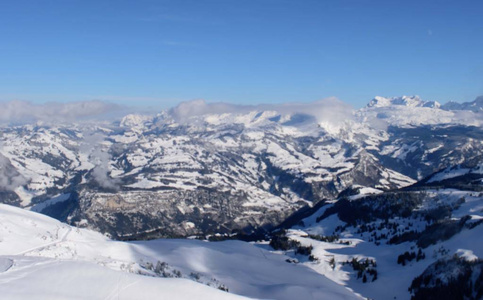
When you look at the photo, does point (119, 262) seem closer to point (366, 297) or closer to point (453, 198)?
point (366, 297)

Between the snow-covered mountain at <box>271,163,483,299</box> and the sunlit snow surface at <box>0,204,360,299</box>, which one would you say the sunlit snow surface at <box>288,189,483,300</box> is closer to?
the snow-covered mountain at <box>271,163,483,299</box>

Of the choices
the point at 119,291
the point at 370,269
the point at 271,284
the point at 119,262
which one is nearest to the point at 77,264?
the point at 119,291

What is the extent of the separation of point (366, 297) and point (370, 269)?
14.1 m

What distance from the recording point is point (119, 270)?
169 ft

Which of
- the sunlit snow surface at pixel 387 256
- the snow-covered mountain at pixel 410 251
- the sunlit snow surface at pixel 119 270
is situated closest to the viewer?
the sunlit snow surface at pixel 119 270

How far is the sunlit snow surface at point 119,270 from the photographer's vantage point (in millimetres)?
39384

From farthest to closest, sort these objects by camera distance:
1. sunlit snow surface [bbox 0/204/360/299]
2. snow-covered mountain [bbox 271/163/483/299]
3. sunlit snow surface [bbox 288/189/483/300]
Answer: sunlit snow surface [bbox 288/189/483/300], snow-covered mountain [bbox 271/163/483/299], sunlit snow surface [bbox 0/204/360/299]

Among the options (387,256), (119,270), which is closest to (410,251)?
(387,256)

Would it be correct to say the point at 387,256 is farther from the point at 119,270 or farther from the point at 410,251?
the point at 119,270

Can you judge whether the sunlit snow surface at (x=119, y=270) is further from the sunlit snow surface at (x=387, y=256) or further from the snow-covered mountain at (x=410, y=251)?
the snow-covered mountain at (x=410, y=251)

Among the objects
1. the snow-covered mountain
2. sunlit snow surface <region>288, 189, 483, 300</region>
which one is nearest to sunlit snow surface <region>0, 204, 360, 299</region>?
sunlit snow surface <region>288, 189, 483, 300</region>

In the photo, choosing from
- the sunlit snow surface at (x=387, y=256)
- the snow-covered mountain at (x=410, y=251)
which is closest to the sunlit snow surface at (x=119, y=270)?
the sunlit snow surface at (x=387, y=256)

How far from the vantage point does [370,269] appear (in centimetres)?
9788

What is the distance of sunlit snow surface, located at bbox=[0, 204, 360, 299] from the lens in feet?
129
